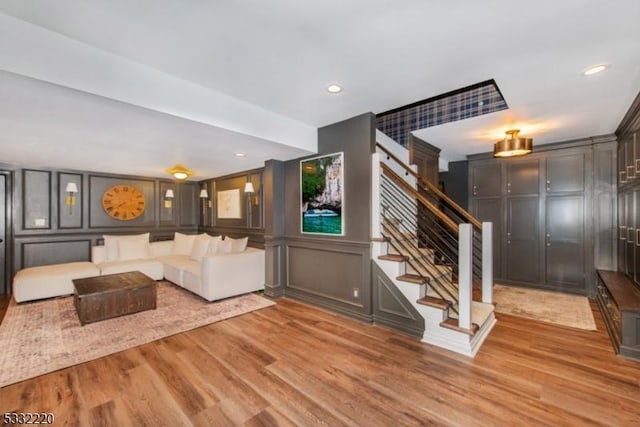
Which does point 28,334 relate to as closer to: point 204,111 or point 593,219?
point 204,111

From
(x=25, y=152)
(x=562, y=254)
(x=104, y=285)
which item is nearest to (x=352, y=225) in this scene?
(x=104, y=285)

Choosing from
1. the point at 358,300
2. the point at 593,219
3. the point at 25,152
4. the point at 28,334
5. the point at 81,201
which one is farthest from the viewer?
the point at 81,201

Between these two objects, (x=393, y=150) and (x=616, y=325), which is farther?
(x=393, y=150)

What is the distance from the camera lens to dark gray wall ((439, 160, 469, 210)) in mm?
5750

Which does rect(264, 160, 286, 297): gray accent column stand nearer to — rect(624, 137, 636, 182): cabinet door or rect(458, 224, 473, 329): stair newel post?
rect(458, 224, 473, 329): stair newel post

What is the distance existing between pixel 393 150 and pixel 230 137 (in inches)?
98.7

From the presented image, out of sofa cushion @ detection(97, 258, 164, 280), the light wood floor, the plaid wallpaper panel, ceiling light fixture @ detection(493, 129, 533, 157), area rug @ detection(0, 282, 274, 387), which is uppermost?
the plaid wallpaper panel

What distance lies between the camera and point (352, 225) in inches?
137

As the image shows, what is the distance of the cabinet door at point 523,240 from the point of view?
4789 millimetres

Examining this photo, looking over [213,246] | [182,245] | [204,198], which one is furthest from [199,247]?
[204,198]

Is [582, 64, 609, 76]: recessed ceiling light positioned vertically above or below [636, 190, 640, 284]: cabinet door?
above

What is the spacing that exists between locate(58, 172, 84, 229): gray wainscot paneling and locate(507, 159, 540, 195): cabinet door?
8203mm

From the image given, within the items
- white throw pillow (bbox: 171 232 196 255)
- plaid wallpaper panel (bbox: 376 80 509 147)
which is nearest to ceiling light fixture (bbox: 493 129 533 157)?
plaid wallpaper panel (bbox: 376 80 509 147)

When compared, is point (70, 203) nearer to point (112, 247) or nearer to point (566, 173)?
point (112, 247)
